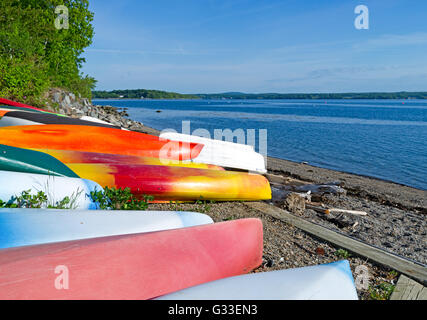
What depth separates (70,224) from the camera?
2473 millimetres

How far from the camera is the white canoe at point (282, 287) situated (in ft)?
5.78

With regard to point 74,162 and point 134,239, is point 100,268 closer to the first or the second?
point 134,239

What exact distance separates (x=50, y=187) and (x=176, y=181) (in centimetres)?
148

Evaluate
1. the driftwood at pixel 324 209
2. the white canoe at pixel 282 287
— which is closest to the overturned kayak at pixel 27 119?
the driftwood at pixel 324 209

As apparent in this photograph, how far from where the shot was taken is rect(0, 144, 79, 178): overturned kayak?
362 centimetres

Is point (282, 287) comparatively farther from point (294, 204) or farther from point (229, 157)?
point (229, 157)

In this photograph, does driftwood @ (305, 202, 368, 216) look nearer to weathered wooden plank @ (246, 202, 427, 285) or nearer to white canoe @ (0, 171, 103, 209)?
weathered wooden plank @ (246, 202, 427, 285)

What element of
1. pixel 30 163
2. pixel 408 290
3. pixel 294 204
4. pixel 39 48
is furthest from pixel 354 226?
pixel 39 48

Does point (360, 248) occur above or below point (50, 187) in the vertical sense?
below

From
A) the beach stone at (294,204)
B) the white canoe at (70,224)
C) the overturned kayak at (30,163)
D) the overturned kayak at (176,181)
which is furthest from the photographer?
the beach stone at (294,204)

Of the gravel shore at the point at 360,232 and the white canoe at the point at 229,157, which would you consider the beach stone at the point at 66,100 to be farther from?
the gravel shore at the point at 360,232

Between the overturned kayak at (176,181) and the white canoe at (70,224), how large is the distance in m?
1.14
